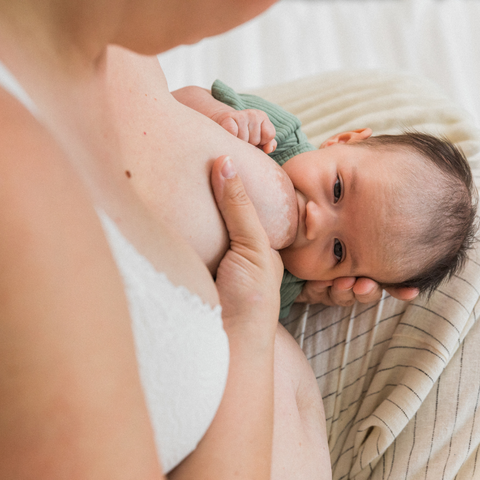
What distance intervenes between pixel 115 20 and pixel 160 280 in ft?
0.95

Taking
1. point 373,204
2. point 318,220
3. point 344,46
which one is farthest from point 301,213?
point 344,46

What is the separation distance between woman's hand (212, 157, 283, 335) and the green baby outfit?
332 millimetres

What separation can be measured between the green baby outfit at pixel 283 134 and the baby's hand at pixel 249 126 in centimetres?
10

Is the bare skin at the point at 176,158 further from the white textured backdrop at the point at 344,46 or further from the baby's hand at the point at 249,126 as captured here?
the white textured backdrop at the point at 344,46

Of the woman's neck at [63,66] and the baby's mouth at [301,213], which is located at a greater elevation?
the woman's neck at [63,66]

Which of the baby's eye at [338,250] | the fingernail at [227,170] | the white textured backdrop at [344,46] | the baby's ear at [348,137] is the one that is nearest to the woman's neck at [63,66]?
the fingernail at [227,170]

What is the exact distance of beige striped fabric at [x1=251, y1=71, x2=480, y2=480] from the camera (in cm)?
112

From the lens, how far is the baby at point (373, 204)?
114cm

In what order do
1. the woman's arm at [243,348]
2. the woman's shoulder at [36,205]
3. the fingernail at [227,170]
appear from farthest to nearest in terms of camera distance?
the fingernail at [227,170]
the woman's arm at [243,348]
the woman's shoulder at [36,205]

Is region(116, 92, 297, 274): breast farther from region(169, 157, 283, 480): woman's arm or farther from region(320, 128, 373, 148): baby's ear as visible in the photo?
region(320, 128, 373, 148): baby's ear

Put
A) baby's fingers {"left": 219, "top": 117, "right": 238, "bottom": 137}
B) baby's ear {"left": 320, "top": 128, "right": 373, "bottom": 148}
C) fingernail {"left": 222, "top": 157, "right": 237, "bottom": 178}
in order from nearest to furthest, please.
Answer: fingernail {"left": 222, "top": 157, "right": 237, "bottom": 178} < baby's fingers {"left": 219, "top": 117, "right": 238, "bottom": 137} < baby's ear {"left": 320, "top": 128, "right": 373, "bottom": 148}

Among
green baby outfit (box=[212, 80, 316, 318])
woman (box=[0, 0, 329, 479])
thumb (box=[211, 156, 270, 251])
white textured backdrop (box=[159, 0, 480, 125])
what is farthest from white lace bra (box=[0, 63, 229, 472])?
white textured backdrop (box=[159, 0, 480, 125])

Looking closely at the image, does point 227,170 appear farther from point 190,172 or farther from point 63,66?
point 63,66

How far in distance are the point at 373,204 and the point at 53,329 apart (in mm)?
869
